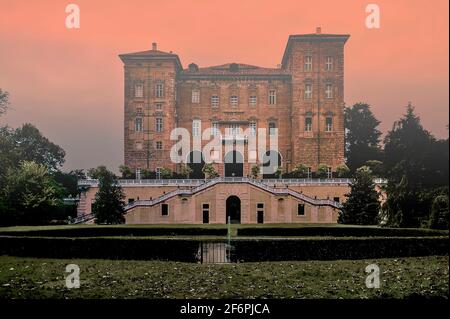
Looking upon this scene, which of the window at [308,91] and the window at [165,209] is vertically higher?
the window at [308,91]

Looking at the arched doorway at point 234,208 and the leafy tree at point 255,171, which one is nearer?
the arched doorway at point 234,208

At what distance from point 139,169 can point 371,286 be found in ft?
145

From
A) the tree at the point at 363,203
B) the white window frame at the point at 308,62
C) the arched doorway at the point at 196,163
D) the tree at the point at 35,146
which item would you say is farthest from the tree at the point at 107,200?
the white window frame at the point at 308,62

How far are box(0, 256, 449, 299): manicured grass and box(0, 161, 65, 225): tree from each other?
18.6m

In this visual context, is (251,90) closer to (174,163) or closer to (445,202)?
(174,163)

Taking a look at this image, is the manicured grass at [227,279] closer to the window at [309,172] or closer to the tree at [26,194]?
the tree at [26,194]

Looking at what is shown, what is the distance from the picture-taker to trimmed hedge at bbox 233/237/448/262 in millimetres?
16609

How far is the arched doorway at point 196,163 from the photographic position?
170 feet

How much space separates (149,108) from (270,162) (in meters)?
15.1

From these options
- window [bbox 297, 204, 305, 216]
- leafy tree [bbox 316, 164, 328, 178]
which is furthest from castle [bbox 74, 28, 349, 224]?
window [bbox 297, 204, 305, 216]

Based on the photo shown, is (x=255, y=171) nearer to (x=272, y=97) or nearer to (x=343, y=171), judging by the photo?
(x=343, y=171)

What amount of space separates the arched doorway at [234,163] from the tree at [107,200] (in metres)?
18.7

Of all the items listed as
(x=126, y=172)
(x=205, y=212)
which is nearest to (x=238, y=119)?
(x=126, y=172)
